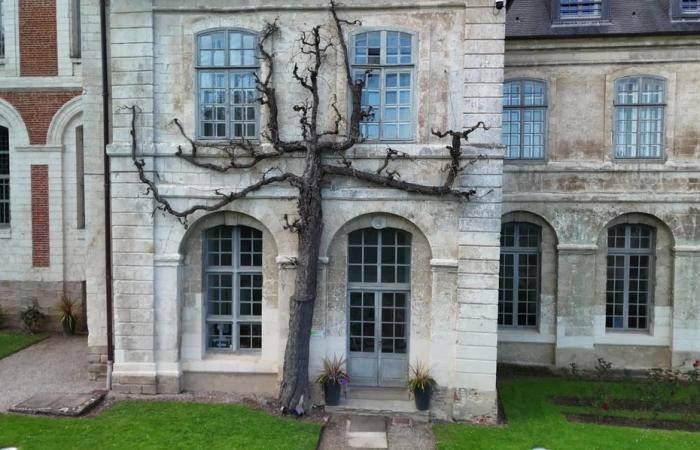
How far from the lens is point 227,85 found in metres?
9.80

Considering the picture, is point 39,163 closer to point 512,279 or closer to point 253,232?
point 253,232

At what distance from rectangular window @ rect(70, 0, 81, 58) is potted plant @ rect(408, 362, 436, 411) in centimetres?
1232

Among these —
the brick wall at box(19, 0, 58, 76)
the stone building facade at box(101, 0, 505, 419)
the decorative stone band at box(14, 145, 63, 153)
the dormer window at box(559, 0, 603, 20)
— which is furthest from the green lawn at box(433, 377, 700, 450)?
the brick wall at box(19, 0, 58, 76)

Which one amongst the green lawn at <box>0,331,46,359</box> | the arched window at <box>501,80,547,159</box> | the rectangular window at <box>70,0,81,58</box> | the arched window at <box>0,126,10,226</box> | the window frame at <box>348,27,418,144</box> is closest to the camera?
the window frame at <box>348,27,418,144</box>

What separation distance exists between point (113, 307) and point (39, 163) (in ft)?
23.1

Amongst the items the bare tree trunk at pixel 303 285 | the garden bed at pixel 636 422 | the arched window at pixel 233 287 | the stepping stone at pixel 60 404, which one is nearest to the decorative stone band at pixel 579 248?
the garden bed at pixel 636 422

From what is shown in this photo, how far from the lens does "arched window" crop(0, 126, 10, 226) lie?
1580cm

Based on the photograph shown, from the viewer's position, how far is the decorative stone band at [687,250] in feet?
39.9

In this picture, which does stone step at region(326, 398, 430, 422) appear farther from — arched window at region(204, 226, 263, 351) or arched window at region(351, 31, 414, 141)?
arched window at region(351, 31, 414, 141)

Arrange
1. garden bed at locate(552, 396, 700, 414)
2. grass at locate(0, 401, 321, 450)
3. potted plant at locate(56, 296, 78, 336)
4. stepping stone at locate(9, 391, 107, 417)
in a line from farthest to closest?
potted plant at locate(56, 296, 78, 336)
garden bed at locate(552, 396, 700, 414)
stepping stone at locate(9, 391, 107, 417)
grass at locate(0, 401, 321, 450)

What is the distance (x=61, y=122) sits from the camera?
49.3ft

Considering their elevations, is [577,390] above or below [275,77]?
below

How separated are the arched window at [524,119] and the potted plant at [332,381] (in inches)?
254

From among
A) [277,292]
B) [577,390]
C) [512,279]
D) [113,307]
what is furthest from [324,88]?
[577,390]
